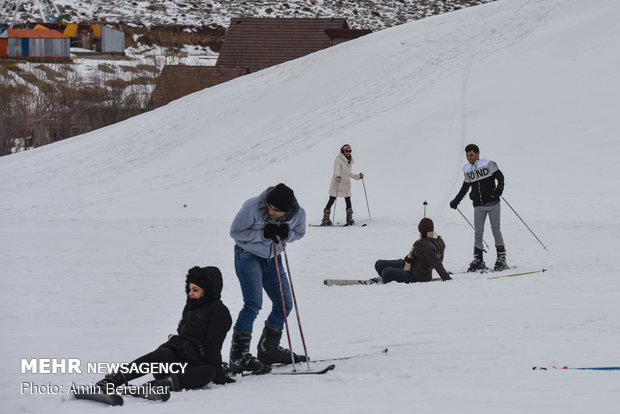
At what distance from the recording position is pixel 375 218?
17422mm

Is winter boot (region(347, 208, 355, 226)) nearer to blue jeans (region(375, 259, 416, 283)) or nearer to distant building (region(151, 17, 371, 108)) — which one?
blue jeans (region(375, 259, 416, 283))

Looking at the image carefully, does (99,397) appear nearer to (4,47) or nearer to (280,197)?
(280,197)

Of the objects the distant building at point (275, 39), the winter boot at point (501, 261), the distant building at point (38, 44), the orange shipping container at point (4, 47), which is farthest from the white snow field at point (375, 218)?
the orange shipping container at point (4, 47)

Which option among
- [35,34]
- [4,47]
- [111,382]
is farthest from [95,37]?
[111,382]

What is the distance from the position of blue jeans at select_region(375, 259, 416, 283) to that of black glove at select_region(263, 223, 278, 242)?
3.89m

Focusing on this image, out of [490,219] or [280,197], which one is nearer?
[280,197]

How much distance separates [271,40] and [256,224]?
3758cm

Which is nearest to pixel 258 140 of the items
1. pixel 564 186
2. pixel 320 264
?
pixel 564 186

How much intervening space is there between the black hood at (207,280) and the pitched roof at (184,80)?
105ft

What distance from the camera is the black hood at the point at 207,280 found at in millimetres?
5871

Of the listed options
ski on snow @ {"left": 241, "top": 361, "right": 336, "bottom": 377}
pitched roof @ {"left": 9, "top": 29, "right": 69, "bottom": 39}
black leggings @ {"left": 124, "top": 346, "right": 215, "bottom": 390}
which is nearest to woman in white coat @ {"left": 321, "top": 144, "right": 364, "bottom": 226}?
ski on snow @ {"left": 241, "top": 361, "right": 336, "bottom": 377}

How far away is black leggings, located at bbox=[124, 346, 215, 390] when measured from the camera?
18.9ft

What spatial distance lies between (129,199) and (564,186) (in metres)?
9.92

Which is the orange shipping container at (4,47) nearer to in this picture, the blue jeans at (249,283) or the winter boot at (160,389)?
the blue jeans at (249,283)
